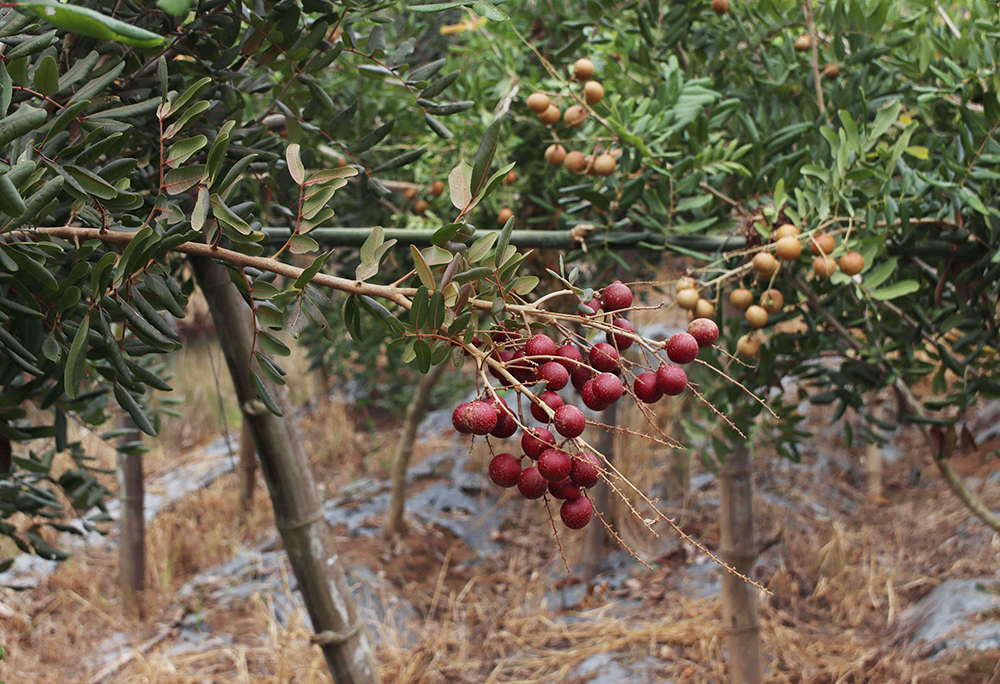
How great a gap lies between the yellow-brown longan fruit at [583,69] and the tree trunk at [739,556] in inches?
37.4

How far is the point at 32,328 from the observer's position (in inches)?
24.1

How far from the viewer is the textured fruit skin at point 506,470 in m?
0.55

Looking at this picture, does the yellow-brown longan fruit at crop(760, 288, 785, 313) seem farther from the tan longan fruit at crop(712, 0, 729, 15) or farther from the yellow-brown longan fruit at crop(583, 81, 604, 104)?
the tan longan fruit at crop(712, 0, 729, 15)

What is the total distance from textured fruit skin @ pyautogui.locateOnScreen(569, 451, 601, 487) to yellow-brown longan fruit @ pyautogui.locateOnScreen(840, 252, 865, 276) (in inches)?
22.2

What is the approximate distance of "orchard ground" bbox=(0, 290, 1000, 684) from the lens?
2336 mm

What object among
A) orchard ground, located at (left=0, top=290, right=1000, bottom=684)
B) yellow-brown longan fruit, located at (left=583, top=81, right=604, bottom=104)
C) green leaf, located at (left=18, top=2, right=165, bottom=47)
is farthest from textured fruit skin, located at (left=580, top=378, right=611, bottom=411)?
orchard ground, located at (left=0, top=290, right=1000, bottom=684)

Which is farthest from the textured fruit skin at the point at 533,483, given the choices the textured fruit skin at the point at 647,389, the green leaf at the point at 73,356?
the green leaf at the point at 73,356

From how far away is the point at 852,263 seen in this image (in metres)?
0.90

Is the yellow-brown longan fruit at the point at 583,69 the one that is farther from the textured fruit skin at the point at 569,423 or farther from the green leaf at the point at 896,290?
the textured fruit skin at the point at 569,423

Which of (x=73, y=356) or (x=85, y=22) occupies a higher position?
(x=85, y=22)

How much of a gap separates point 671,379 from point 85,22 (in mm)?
428

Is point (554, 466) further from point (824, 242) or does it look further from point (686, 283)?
point (824, 242)

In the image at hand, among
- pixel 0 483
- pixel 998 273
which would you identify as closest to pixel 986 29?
pixel 998 273

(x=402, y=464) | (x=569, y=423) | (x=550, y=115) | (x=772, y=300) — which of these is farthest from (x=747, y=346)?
(x=402, y=464)
